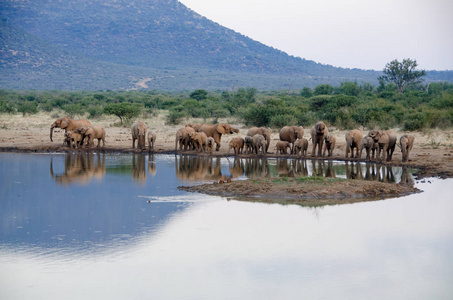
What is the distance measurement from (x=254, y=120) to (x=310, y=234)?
2473 centimetres

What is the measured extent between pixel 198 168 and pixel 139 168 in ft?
6.83

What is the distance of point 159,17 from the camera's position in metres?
175

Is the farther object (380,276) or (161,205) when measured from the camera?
(161,205)

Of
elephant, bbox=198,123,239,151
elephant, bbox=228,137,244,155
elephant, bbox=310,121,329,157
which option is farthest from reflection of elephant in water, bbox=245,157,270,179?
elephant, bbox=198,123,239,151

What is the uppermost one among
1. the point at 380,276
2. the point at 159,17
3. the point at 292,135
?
the point at 159,17

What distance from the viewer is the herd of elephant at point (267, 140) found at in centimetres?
2261

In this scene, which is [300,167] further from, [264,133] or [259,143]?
[264,133]

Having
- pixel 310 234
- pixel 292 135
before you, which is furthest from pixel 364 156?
pixel 310 234

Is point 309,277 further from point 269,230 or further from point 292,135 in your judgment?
point 292,135

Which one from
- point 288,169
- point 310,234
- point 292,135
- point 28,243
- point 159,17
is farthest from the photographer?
point 159,17

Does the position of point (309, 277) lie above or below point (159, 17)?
below

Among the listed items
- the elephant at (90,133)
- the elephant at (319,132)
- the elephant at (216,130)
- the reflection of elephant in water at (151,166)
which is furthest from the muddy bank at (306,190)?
the elephant at (90,133)

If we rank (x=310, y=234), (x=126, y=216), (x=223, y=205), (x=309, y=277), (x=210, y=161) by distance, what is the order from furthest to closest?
(x=210, y=161) < (x=223, y=205) < (x=126, y=216) < (x=310, y=234) < (x=309, y=277)

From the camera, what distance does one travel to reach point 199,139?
26.1m
